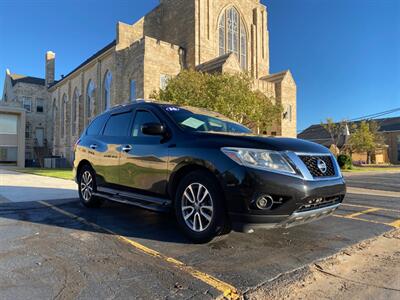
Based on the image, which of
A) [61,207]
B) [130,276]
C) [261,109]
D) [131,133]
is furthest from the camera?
[261,109]

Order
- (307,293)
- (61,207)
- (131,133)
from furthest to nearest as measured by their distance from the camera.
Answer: (61,207) → (131,133) → (307,293)

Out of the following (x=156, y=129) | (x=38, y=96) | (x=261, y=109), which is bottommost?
(x=156, y=129)

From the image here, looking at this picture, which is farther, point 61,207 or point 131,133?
point 61,207

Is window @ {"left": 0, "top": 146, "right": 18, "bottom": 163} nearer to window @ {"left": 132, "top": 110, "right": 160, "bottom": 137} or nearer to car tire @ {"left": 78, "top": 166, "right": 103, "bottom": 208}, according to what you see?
car tire @ {"left": 78, "top": 166, "right": 103, "bottom": 208}

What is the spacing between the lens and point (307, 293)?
281 cm

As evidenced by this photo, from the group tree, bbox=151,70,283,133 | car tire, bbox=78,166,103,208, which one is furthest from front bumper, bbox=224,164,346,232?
tree, bbox=151,70,283,133

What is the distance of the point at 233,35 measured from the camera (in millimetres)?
33000

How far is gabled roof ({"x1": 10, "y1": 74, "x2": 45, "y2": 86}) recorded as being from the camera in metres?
47.0

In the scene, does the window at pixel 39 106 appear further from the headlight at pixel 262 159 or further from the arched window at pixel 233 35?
the headlight at pixel 262 159

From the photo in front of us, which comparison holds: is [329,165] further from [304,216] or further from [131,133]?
[131,133]

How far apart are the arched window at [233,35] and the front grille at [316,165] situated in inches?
1125

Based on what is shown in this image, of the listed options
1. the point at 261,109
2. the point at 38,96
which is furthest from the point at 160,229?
the point at 38,96

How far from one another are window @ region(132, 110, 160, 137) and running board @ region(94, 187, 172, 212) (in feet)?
3.25

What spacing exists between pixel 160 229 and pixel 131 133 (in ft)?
5.50
